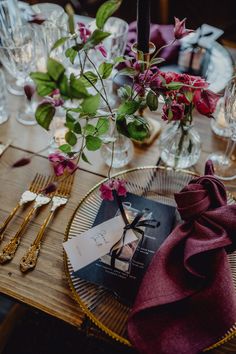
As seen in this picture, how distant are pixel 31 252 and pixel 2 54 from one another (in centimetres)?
51

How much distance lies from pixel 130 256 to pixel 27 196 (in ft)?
0.88

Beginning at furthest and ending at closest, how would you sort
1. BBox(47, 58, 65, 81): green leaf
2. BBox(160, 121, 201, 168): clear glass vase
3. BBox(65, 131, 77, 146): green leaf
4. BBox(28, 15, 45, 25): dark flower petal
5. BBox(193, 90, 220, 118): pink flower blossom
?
BBox(28, 15, 45, 25): dark flower petal → BBox(160, 121, 201, 168): clear glass vase → BBox(193, 90, 220, 118): pink flower blossom → BBox(65, 131, 77, 146): green leaf → BBox(47, 58, 65, 81): green leaf

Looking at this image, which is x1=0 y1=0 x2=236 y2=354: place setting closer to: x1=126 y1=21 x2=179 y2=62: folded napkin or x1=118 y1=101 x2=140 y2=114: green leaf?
x1=118 y1=101 x2=140 y2=114: green leaf

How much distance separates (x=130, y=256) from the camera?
0.64 meters

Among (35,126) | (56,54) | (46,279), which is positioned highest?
(56,54)

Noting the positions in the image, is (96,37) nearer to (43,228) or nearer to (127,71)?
(127,71)

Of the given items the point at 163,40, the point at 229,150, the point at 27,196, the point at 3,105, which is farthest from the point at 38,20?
the point at 229,150

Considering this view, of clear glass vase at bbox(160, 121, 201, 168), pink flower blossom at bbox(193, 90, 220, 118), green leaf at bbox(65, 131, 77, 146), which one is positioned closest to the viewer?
green leaf at bbox(65, 131, 77, 146)

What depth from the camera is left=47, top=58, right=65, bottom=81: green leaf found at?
39 cm

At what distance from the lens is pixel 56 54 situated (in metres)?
0.95

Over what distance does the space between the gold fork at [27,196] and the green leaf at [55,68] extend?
0.41m

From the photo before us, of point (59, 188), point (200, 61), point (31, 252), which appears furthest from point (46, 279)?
point (200, 61)

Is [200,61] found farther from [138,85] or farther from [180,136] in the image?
[138,85]

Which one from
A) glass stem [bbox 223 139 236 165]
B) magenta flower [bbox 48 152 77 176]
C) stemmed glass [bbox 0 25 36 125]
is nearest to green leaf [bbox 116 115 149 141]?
magenta flower [bbox 48 152 77 176]
